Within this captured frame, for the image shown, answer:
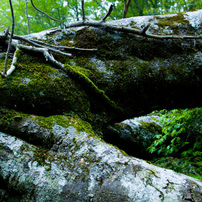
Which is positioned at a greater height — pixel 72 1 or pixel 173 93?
pixel 72 1

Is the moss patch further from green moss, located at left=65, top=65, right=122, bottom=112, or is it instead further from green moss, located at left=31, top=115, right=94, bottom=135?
green moss, located at left=31, top=115, right=94, bottom=135

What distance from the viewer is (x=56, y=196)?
87 cm

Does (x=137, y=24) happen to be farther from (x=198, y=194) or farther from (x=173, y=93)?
(x=198, y=194)

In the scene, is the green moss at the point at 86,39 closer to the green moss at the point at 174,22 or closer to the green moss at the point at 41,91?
the green moss at the point at 41,91

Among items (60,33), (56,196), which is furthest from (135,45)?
(56,196)

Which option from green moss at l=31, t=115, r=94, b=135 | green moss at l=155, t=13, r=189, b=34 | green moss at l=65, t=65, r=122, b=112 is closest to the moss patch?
green moss at l=155, t=13, r=189, b=34

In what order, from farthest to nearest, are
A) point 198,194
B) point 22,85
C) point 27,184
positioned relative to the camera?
point 22,85 → point 27,184 → point 198,194

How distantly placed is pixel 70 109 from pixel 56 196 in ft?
2.33

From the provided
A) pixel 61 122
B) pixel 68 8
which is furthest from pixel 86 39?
pixel 68 8

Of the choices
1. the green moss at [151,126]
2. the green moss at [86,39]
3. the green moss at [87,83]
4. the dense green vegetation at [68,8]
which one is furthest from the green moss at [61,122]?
the dense green vegetation at [68,8]

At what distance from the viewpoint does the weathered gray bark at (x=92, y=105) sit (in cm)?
88

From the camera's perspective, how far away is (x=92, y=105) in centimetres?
157

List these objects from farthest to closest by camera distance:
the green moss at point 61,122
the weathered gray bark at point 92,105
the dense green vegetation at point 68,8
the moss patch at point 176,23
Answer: the dense green vegetation at point 68,8 → the moss patch at point 176,23 → the green moss at point 61,122 → the weathered gray bark at point 92,105

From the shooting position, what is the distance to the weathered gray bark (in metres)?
0.88
